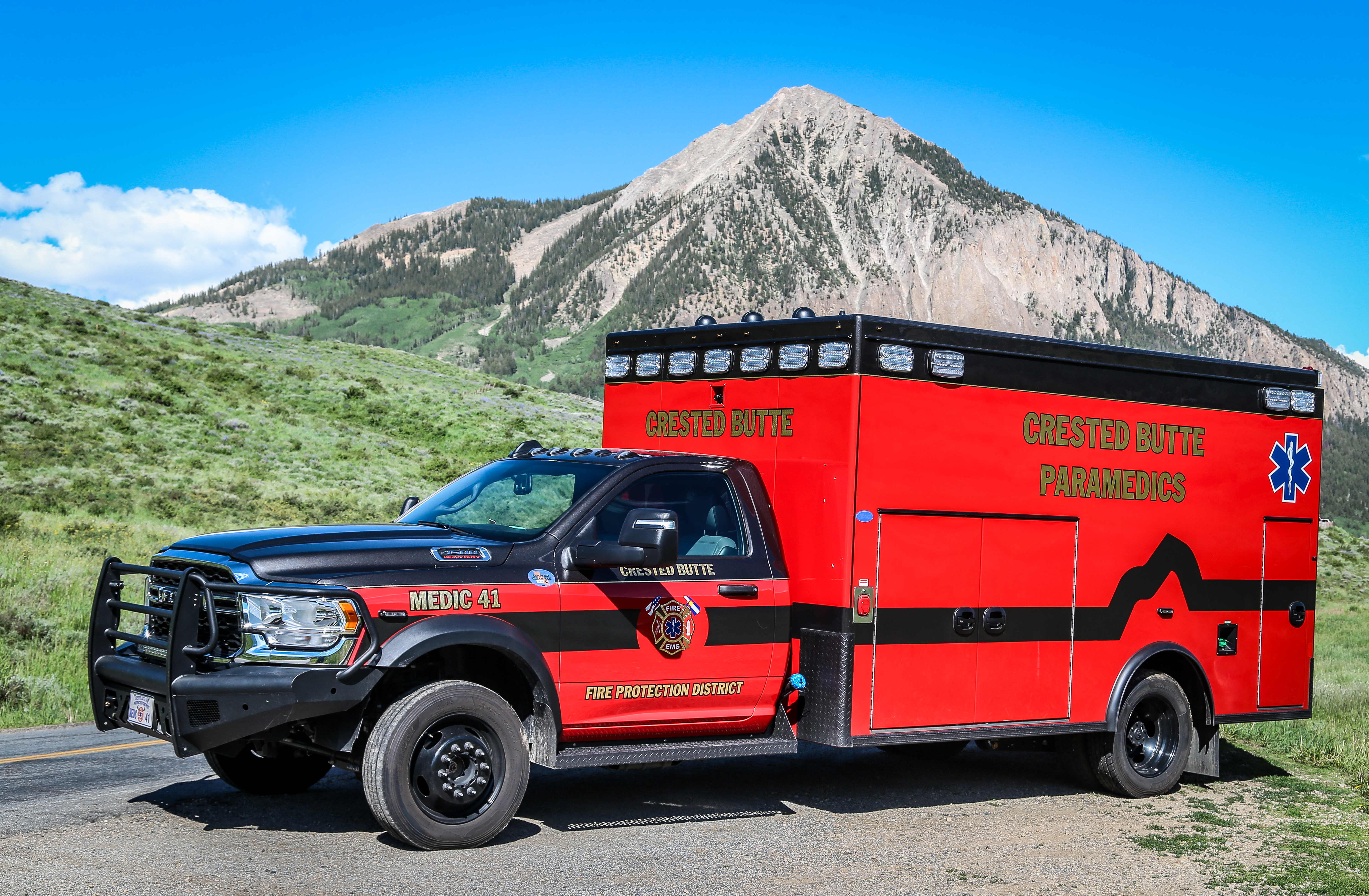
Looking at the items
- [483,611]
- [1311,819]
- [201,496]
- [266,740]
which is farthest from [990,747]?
[201,496]

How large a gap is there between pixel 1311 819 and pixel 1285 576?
6.80 ft

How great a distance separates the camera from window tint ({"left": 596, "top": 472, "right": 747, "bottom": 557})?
24.8ft

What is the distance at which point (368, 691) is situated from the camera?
6.14 metres

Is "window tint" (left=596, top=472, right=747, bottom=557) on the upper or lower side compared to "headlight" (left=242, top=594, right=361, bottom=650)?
upper

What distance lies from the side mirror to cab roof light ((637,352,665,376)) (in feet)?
7.32

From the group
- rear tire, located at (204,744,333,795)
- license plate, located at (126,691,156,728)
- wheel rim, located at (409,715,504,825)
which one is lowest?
rear tire, located at (204,744,333,795)

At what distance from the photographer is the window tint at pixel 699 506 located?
7.55 m

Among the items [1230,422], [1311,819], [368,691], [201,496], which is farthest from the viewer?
[201,496]

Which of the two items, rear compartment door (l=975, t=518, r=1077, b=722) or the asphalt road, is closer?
the asphalt road

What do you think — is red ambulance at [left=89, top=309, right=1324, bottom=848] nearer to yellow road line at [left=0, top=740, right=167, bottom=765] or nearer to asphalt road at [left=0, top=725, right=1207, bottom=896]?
asphalt road at [left=0, top=725, right=1207, bottom=896]

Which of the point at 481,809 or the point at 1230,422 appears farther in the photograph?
the point at 1230,422

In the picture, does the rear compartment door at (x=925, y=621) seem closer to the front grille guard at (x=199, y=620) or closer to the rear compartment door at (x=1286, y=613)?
the rear compartment door at (x=1286, y=613)

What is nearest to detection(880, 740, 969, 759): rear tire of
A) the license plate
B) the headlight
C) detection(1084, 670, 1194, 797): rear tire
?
detection(1084, 670, 1194, 797): rear tire

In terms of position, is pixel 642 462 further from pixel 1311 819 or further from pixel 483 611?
pixel 1311 819
